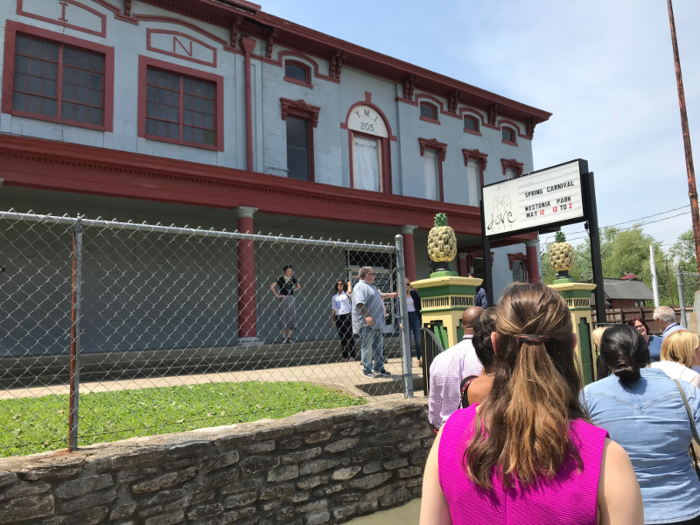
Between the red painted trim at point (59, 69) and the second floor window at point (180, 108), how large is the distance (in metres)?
0.87

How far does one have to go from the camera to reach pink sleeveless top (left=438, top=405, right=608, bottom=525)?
1.23 metres

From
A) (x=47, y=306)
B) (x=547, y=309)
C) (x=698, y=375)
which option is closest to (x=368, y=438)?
(x=698, y=375)

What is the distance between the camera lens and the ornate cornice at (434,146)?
16.8 m

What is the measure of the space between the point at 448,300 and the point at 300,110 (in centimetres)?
989

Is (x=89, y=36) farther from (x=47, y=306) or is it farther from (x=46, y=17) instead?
(x=47, y=306)

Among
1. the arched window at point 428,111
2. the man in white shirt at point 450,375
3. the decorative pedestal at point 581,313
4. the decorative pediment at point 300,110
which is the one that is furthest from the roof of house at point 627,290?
the man in white shirt at point 450,375

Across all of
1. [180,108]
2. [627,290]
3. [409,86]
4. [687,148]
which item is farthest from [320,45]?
[627,290]

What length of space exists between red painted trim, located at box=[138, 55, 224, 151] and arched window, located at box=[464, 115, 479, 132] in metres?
8.97

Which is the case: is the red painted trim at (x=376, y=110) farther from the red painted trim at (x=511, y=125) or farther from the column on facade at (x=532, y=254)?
the column on facade at (x=532, y=254)

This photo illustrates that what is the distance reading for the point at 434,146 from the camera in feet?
56.2

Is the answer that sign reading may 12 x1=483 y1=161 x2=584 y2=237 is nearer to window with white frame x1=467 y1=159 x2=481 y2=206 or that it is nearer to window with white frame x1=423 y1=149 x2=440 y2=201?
window with white frame x1=423 y1=149 x2=440 y2=201

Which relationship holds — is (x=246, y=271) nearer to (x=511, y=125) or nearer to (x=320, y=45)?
(x=320, y=45)

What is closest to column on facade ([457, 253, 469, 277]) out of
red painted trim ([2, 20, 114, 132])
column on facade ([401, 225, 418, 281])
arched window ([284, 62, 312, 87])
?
column on facade ([401, 225, 418, 281])

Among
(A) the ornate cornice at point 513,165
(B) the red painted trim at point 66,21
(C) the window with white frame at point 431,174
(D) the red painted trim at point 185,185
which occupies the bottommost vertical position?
(D) the red painted trim at point 185,185
